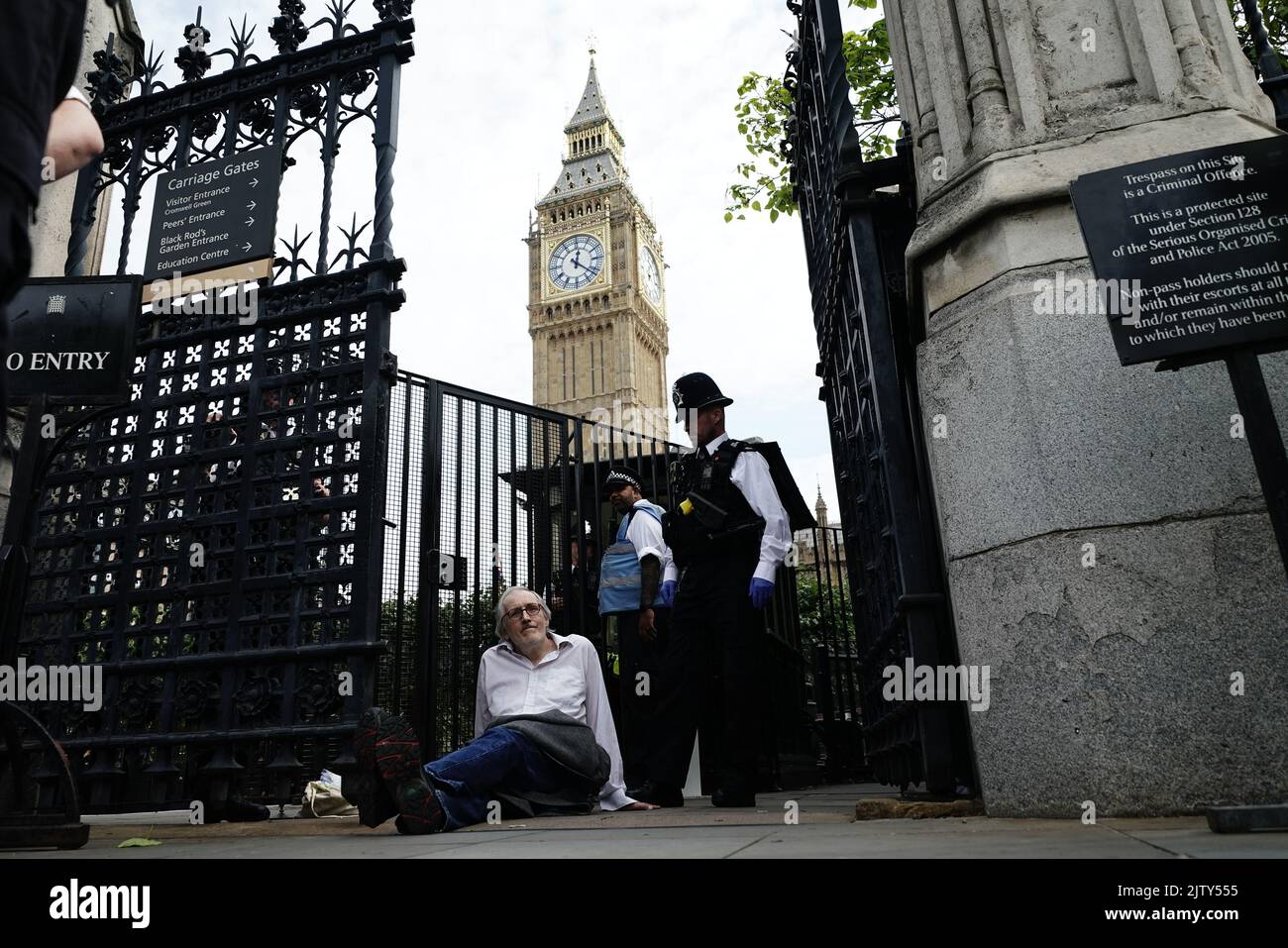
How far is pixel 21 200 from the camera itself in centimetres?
121

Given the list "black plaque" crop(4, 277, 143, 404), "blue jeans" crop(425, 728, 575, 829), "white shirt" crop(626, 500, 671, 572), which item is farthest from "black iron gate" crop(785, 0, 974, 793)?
"black plaque" crop(4, 277, 143, 404)

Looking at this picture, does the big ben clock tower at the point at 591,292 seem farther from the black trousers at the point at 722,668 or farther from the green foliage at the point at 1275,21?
the black trousers at the point at 722,668

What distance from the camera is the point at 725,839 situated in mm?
2672

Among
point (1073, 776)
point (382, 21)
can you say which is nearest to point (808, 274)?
point (382, 21)

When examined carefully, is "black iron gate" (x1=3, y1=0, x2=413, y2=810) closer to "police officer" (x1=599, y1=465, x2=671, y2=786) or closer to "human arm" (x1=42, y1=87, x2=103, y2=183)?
"police officer" (x1=599, y1=465, x2=671, y2=786)

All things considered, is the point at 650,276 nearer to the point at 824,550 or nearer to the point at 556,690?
the point at 824,550

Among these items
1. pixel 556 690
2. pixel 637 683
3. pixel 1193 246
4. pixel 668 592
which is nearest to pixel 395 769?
pixel 556 690

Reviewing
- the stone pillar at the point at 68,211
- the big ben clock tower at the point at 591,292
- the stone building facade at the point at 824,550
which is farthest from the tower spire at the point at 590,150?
the stone pillar at the point at 68,211

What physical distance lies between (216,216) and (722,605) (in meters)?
4.47

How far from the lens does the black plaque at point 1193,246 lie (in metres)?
2.80

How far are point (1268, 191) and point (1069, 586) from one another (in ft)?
4.80

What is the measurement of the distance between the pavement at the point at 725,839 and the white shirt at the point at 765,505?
1.25m

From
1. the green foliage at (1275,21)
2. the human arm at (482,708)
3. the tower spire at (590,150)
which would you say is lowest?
the human arm at (482,708)
